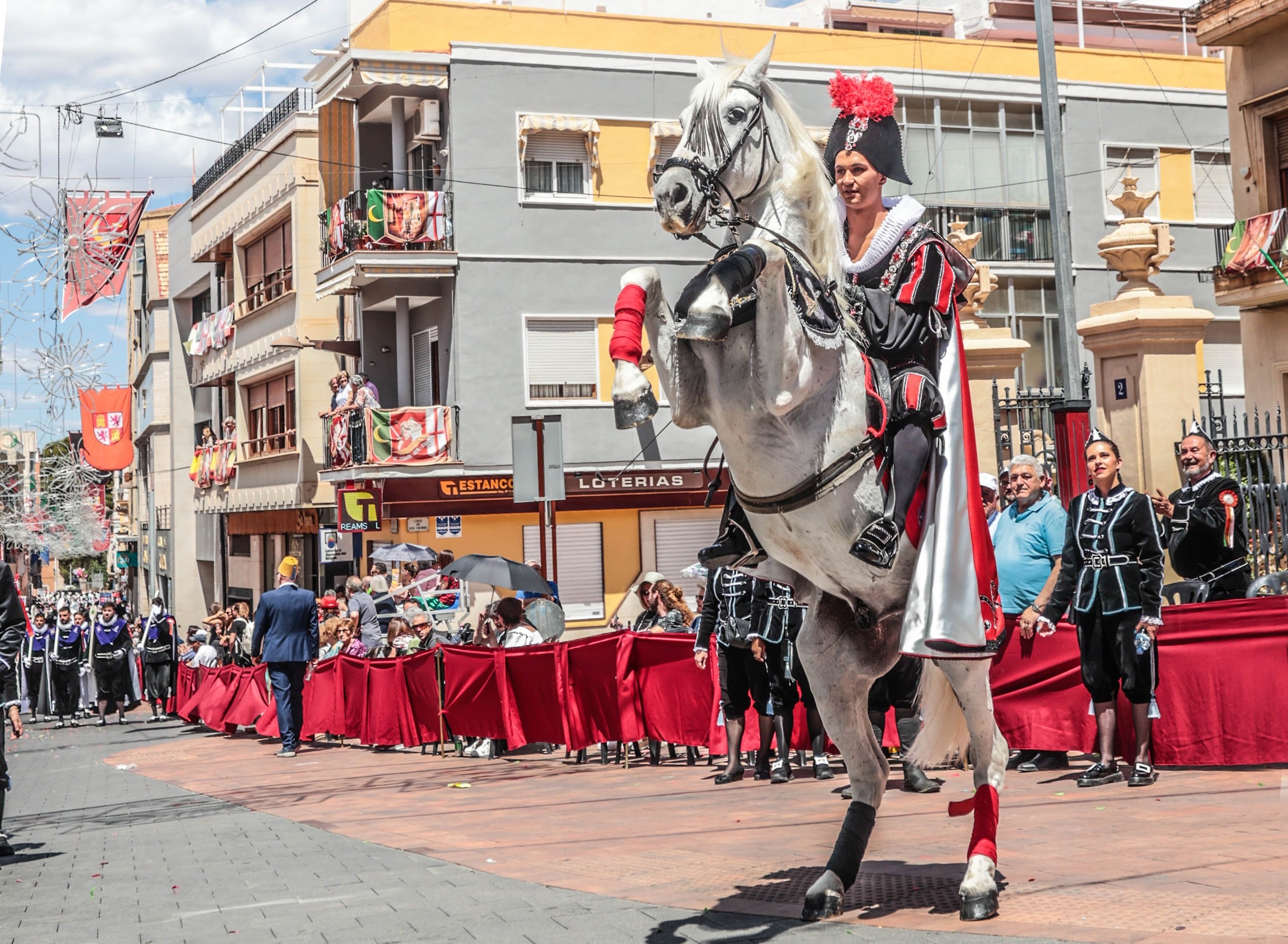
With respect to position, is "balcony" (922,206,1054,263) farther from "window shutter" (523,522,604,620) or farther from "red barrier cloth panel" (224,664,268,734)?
"red barrier cloth panel" (224,664,268,734)

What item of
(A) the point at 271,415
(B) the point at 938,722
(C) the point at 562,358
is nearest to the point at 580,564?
(C) the point at 562,358

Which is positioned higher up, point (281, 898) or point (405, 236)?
point (405, 236)

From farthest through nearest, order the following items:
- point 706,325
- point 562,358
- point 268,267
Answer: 1. point 268,267
2. point 562,358
3. point 706,325

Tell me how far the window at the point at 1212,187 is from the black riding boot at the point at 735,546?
31.8 metres

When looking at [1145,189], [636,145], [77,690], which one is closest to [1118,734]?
[77,690]

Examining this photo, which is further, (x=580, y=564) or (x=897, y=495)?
(x=580, y=564)

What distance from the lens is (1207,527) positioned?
10461 millimetres

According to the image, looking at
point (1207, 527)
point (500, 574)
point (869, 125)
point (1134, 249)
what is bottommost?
→ point (500, 574)

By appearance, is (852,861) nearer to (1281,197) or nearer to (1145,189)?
(1281,197)

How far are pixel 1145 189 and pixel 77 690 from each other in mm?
25108

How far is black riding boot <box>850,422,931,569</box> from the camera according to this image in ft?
17.0

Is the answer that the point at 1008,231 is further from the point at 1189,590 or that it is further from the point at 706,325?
the point at 706,325

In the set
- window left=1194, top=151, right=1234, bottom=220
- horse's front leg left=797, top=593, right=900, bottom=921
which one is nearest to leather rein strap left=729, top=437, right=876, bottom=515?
horse's front leg left=797, top=593, right=900, bottom=921

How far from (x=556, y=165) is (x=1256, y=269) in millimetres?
13144
